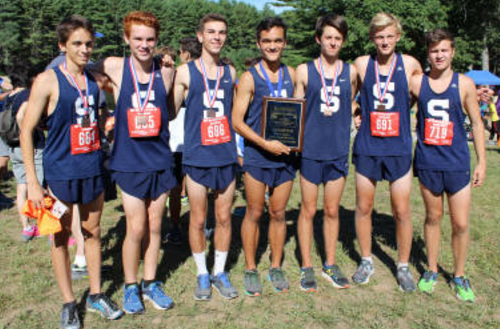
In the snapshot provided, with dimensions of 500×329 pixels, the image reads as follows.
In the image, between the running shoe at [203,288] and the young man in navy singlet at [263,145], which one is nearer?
the young man in navy singlet at [263,145]

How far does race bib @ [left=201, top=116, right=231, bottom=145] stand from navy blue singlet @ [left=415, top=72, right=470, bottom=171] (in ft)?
5.53

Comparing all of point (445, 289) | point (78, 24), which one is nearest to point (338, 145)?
point (445, 289)

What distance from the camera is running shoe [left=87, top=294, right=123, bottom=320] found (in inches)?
131

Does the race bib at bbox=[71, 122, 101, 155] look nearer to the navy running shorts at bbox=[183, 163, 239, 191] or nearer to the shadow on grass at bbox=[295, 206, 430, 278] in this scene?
the navy running shorts at bbox=[183, 163, 239, 191]

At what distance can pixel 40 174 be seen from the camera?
4.69 metres

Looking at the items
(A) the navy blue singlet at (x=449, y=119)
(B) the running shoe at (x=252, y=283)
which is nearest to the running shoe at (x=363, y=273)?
(B) the running shoe at (x=252, y=283)

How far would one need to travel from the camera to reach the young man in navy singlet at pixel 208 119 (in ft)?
10.9

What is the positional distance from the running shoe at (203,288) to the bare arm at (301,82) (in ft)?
5.97

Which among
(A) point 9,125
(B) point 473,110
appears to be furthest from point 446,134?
(A) point 9,125

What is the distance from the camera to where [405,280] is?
3.83 metres

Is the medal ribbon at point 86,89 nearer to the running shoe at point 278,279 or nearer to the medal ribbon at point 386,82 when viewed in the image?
the running shoe at point 278,279

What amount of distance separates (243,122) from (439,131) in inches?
64.5

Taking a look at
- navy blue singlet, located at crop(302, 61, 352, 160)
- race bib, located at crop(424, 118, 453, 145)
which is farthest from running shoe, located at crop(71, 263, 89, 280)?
race bib, located at crop(424, 118, 453, 145)

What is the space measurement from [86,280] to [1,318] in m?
0.79
